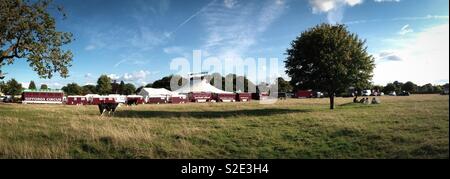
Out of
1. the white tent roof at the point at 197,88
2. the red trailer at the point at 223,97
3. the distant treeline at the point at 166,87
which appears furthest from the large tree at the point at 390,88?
the white tent roof at the point at 197,88

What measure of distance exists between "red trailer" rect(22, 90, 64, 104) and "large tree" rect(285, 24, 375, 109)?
200 feet

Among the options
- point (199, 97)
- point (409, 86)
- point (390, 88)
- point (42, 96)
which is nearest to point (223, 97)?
point (199, 97)

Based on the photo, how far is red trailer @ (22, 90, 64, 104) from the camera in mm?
71312

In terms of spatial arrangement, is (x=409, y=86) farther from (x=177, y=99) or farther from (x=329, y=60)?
(x=329, y=60)

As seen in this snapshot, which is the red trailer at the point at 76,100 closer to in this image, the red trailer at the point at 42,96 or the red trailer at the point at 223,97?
the red trailer at the point at 42,96

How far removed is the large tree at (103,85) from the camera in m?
148

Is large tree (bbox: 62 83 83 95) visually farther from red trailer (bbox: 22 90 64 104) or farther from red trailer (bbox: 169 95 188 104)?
red trailer (bbox: 169 95 188 104)
